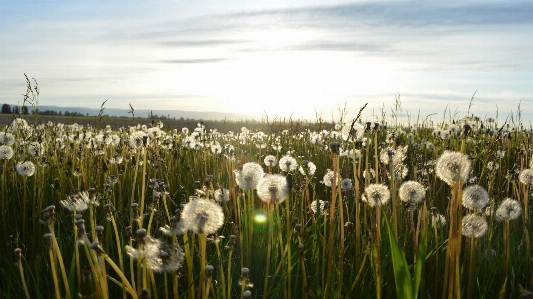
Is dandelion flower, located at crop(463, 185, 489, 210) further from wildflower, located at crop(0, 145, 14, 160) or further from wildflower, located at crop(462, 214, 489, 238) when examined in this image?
wildflower, located at crop(0, 145, 14, 160)

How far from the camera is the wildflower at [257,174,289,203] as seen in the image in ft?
6.60

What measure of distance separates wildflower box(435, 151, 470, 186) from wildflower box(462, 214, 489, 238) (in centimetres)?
51

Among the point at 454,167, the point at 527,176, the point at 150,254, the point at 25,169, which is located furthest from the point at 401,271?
the point at 25,169

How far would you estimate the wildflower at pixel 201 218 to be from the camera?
1.68m

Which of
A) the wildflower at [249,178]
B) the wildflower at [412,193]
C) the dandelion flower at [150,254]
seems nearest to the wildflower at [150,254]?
the dandelion flower at [150,254]

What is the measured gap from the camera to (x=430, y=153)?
7484mm

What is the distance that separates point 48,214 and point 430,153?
265 inches

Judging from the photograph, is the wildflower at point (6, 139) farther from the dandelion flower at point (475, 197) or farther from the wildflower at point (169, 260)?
the dandelion flower at point (475, 197)

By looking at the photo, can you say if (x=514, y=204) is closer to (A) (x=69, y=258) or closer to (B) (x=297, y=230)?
(B) (x=297, y=230)

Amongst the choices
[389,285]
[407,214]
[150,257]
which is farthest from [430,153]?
[150,257]

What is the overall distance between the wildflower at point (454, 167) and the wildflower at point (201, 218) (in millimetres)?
875

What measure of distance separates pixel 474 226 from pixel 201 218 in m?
1.36

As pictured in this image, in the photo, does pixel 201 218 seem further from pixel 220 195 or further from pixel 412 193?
pixel 220 195

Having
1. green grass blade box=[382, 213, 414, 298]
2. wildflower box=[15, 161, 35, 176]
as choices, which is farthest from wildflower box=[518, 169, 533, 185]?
wildflower box=[15, 161, 35, 176]
